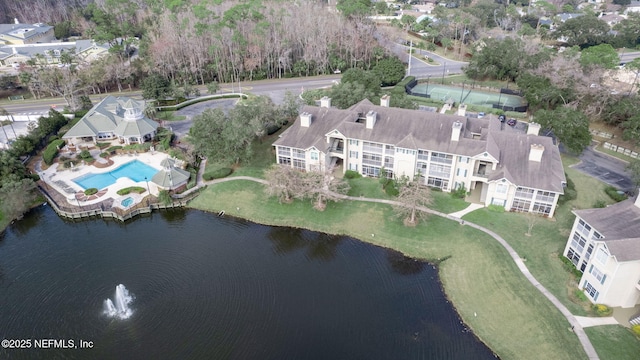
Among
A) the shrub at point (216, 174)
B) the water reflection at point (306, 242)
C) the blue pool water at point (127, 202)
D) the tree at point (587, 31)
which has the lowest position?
the water reflection at point (306, 242)

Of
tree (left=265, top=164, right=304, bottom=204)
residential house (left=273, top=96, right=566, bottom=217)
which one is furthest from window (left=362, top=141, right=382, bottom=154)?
tree (left=265, top=164, right=304, bottom=204)

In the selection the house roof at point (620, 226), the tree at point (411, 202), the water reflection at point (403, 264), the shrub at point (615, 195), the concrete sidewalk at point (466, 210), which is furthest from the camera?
the shrub at point (615, 195)

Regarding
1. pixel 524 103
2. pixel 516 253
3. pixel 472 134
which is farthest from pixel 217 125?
pixel 524 103

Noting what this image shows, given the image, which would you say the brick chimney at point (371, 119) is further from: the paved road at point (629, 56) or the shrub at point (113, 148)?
the paved road at point (629, 56)

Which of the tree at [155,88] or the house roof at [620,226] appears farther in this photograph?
the tree at [155,88]

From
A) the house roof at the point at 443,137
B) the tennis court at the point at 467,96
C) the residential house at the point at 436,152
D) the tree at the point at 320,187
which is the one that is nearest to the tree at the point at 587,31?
the tennis court at the point at 467,96

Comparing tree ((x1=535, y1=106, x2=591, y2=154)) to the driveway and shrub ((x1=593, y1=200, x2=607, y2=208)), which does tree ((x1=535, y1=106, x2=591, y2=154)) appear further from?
the driveway

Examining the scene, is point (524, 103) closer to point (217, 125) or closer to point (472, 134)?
point (472, 134)
